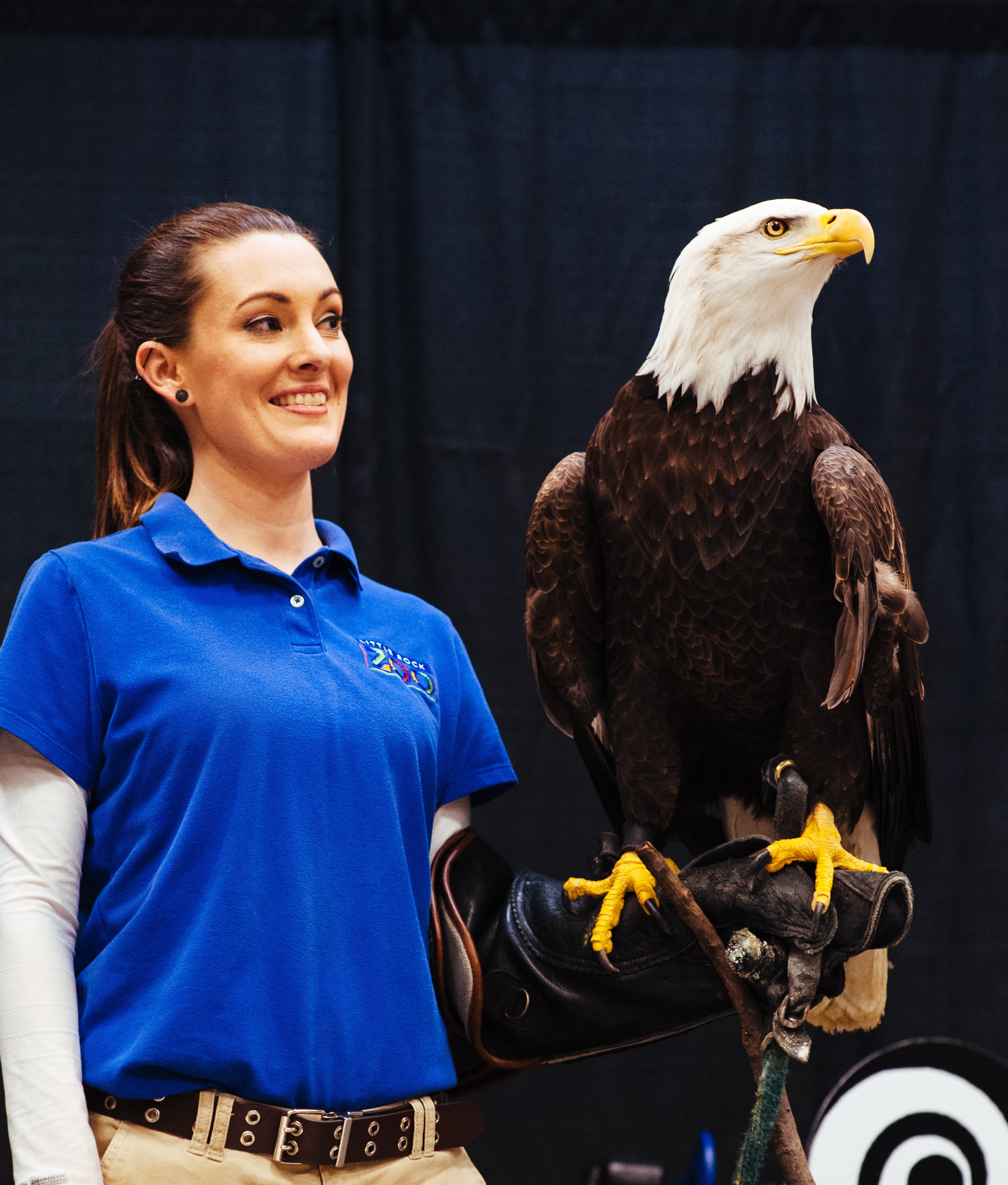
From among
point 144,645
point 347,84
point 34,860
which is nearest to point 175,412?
point 144,645

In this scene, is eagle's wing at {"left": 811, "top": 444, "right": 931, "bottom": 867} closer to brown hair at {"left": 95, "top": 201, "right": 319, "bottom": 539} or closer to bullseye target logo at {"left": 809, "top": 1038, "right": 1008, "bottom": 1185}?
brown hair at {"left": 95, "top": 201, "right": 319, "bottom": 539}

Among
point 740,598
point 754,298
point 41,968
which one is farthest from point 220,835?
point 754,298

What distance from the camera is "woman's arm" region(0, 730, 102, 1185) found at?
102 cm

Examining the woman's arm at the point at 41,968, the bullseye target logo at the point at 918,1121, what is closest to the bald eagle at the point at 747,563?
the woman's arm at the point at 41,968

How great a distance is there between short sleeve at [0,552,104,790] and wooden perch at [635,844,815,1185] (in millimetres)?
645

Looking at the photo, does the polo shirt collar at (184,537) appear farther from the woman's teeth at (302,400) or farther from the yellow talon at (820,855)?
the yellow talon at (820,855)

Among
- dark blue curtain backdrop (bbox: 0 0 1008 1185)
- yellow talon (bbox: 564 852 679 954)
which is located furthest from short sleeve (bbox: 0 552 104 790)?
dark blue curtain backdrop (bbox: 0 0 1008 1185)

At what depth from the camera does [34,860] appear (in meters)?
1.07

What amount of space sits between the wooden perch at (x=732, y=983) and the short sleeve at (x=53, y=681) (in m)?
0.64

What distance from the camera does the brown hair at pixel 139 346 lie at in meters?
1.28

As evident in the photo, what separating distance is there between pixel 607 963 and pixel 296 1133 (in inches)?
17.1

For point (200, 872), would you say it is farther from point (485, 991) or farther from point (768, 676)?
point (768, 676)

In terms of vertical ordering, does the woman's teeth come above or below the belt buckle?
above

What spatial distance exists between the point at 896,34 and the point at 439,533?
54.5 inches
